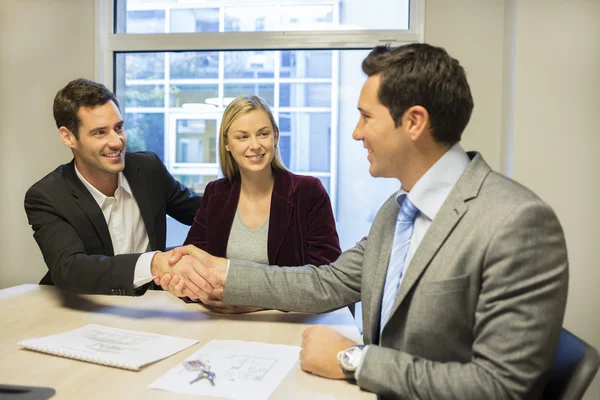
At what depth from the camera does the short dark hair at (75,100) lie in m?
2.60

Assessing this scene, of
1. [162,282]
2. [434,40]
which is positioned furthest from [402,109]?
[434,40]

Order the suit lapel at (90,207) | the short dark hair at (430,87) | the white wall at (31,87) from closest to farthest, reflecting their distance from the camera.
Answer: the short dark hair at (430,87)
the suit lapel at (90,207)
the white wall at (31,87)

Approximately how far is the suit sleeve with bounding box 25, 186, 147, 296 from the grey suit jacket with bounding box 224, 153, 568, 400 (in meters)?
0.98

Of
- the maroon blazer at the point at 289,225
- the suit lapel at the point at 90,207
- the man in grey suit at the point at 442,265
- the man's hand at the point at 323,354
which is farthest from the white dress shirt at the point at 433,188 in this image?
the suit lapel at the point at 90,207

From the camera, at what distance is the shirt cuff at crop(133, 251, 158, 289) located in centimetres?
190

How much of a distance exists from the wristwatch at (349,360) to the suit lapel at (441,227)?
14 cm

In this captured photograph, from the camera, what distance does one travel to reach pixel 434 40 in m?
3.25

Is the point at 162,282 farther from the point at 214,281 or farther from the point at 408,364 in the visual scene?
the point at 408,364

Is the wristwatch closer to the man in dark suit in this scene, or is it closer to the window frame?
the man in dark suit

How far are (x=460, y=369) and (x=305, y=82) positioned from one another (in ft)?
8.71

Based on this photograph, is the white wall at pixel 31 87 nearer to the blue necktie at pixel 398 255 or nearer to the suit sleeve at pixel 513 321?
the blue necktie at pixel 398 255

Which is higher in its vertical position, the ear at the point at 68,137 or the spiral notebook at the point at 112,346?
the ear at the point at 68,137

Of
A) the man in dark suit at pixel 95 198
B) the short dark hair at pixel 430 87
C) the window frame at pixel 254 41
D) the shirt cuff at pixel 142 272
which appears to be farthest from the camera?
the window frame at pixel 254 41

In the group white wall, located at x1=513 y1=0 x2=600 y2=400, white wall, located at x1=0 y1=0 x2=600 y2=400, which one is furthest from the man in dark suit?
white wall, located at x1=513 y1=0 x2=600 y2=400
